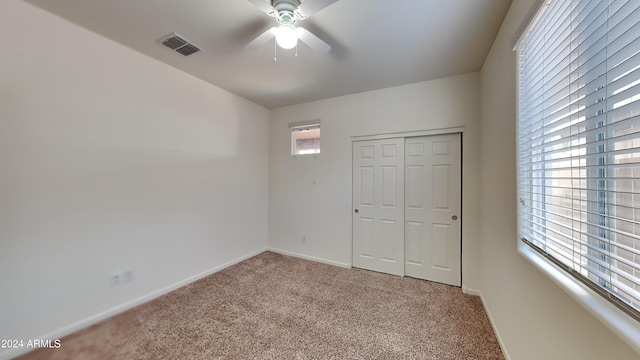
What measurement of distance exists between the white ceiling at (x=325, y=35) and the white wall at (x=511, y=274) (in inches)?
13.3

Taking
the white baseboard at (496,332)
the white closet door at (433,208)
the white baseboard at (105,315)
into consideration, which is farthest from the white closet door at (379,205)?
the white baseboard at (105,315)

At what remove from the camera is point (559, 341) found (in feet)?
3.31

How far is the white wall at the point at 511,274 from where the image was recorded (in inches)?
34.7

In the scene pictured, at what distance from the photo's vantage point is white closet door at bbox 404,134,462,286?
108 inches

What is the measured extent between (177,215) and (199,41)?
2.00 meters

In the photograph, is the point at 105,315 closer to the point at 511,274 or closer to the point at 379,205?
the point at 379,205

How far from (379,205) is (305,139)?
1699 millimetres

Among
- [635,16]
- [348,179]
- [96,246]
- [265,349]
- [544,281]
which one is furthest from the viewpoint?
[348,179]

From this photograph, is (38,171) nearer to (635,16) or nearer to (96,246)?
(96,246)

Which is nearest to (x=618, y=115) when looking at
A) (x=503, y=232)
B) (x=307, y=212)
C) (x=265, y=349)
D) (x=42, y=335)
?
(x=503, y=232)

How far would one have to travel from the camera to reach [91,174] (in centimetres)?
202

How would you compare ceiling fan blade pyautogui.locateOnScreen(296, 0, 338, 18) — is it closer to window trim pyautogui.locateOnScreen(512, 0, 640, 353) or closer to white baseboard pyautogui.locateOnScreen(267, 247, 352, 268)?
window trim pyautogui.locateOnScreen(512, 0, 640, 353)

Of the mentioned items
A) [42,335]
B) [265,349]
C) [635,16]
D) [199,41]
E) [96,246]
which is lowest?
[265,349]

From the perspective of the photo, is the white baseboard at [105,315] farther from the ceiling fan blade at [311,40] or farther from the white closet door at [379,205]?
the ceiling fan blade at [311,40]
